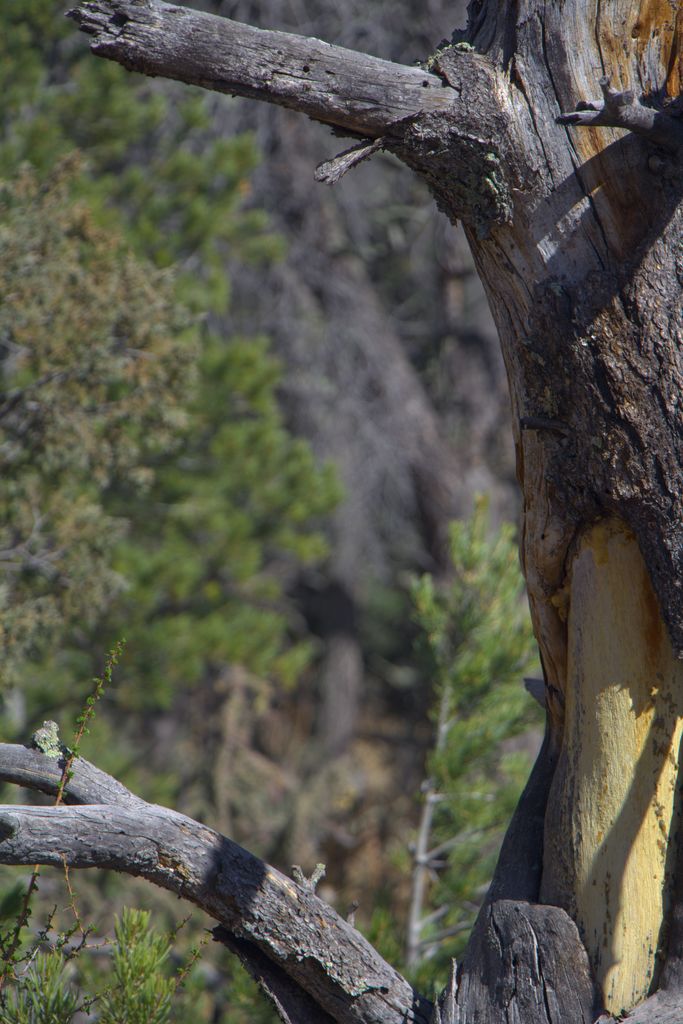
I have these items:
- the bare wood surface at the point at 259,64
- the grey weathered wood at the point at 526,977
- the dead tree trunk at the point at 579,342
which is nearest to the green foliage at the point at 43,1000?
the dead tree trunk at the point at 579,342

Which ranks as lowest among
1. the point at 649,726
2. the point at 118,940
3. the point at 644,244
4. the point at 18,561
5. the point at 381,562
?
the point at 381,562

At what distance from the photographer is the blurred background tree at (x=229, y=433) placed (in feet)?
12.9

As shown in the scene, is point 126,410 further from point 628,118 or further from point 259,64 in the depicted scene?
point 628,118

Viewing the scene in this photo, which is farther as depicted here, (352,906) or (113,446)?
(113,446)

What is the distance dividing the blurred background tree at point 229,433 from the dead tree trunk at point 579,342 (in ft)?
4.26

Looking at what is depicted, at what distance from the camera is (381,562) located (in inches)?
405

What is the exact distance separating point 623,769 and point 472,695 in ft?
6.18

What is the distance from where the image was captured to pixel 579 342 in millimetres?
2094

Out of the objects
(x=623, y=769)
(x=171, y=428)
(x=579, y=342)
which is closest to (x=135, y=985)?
(x=623, y=769)

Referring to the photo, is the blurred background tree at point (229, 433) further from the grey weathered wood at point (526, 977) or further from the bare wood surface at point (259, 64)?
the bare wood surface at point (259, 64)

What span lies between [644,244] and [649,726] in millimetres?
1196

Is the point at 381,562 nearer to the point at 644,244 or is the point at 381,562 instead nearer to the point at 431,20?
the point at 431,20

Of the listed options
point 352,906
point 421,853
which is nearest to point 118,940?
point 352,906

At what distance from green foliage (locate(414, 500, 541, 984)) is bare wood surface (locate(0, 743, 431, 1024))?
1648 mm
